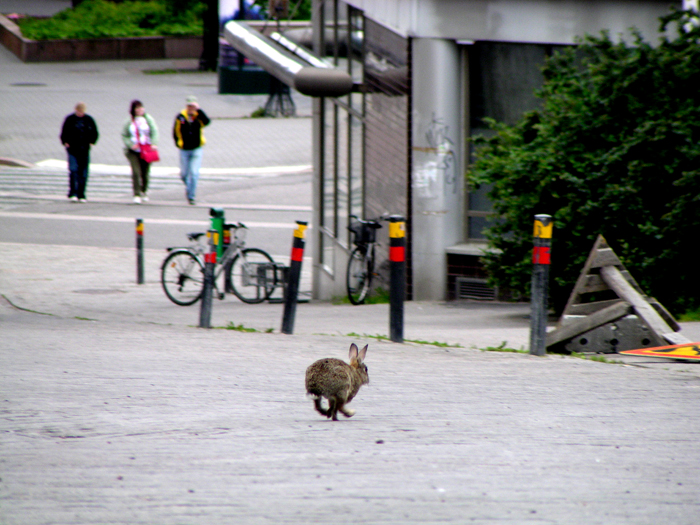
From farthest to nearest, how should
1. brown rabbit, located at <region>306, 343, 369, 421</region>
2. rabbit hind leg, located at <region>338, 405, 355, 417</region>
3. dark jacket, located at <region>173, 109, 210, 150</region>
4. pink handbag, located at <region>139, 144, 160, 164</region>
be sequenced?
dark jacket, located at <region>173, 109, 210, 150</region> < pink handbag, located at <region>139, 144, 160, 164</region> < rabbit hind leg, located at <region>338, 405, 355, 417</region> < brown rabbit, located at <region>306, 343, 369, 421</region>

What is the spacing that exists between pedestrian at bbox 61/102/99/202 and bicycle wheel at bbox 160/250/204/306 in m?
7.56

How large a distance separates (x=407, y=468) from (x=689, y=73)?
5.67 metres

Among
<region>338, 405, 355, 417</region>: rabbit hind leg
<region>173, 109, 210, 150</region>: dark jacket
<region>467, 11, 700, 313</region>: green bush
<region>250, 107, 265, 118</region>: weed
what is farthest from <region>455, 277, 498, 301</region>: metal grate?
<region>250, 107, 265, 118</region>: weed

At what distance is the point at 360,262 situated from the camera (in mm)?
12234

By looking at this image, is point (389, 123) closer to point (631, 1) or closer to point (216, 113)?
point (631, 1)

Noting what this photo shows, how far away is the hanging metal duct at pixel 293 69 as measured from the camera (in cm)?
1177

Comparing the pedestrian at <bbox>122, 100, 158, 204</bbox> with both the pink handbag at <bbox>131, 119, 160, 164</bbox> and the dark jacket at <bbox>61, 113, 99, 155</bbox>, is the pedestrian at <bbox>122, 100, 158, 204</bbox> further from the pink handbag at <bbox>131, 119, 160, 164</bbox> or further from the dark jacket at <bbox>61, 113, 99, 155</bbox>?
the dark jacket at <bbox>61, 113, 99, 155</bbox>

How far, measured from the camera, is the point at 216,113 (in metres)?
32.1

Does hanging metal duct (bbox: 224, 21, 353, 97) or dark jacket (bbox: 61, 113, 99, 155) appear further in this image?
dark jacket (bbox: 61, 113, 99, 155)

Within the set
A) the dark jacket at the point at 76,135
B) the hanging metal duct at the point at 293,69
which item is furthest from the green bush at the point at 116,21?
the hanging metal duct at the point at 293,69

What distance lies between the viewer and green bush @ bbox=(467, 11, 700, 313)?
8734 mm

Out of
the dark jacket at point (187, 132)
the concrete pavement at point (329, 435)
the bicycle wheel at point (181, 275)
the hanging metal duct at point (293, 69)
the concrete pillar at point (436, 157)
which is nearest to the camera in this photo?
the concrete pavement at point (329, 435)

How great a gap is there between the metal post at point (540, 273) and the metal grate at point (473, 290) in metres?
3.93

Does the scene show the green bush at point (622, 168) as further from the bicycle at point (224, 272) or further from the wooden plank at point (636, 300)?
the bicycle at point (224, 272)
